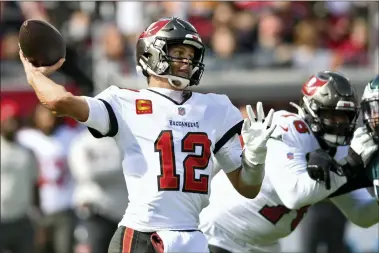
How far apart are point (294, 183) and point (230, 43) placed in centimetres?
600

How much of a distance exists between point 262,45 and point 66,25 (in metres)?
2.44

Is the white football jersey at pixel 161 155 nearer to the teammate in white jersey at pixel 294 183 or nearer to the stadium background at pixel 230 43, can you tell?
the teammate in white jersey at pixel 294 183

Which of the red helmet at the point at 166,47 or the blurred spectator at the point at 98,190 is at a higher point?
the red helmet at the point at 166,47

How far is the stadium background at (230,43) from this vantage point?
1080 cm

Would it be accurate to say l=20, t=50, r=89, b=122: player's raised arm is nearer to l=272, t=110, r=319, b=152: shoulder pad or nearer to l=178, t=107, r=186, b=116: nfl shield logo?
l=178, t=107, r=186, b=116: nfl shield logo

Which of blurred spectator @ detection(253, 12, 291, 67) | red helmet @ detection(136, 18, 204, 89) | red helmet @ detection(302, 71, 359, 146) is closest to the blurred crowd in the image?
blurred spectator @ detection(253, 12, 291, 67)

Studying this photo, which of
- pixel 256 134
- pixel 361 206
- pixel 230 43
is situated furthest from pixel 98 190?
pixel 256 134

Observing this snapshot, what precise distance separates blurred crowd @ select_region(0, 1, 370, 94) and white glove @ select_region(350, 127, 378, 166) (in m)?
5.32

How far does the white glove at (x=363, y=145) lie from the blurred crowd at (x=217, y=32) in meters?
5.32

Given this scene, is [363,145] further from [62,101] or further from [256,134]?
[62,101]

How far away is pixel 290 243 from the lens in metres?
8.88

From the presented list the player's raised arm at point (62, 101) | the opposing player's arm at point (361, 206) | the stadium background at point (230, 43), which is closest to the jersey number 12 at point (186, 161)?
the player's raised arm at point (62, 101)

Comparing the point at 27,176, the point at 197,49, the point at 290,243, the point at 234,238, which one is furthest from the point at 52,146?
the point at 197,49

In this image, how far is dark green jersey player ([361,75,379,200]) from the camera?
540 cm
